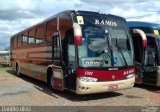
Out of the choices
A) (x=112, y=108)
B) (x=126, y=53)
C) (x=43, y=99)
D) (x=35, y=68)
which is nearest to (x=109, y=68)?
(x=126, y=53)

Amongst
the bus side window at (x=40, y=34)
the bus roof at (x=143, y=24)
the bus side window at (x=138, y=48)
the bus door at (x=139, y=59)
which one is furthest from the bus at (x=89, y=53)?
the bus roof at (x=143, y=24)

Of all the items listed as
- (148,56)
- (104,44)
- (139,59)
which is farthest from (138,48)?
(104,44)

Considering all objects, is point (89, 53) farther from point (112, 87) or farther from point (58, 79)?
point (58, 79)

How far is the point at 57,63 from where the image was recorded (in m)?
12.6

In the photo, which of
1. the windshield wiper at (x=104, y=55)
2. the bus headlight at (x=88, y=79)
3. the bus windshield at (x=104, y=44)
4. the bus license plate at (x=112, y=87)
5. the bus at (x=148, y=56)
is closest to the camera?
the bus headlight at (x=88, y=79)

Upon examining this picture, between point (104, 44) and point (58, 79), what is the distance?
2.28 metres

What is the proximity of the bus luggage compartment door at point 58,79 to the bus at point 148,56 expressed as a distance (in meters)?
3.74

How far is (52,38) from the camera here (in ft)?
43.3

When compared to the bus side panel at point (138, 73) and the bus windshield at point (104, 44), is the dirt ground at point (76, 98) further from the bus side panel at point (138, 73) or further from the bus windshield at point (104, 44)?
the bus windshield at point (104, 44)

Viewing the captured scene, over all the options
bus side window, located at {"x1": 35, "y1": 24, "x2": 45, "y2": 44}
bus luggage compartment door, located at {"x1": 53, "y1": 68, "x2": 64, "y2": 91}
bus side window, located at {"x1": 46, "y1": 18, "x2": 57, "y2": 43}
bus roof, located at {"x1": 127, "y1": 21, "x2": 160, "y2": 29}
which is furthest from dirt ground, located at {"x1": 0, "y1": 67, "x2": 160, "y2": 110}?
bus roof, located at {"x1": 127, "y1": 21, "x2": 160, "y2": 29}

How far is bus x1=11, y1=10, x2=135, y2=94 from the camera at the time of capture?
1098 centimetres

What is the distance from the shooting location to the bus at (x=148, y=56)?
14.2 metres

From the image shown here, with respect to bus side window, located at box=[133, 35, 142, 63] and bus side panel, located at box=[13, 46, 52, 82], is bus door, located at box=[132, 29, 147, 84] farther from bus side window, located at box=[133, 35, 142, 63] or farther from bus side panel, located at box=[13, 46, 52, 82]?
bus side panel, located at box=[13, 46, 52, 82]

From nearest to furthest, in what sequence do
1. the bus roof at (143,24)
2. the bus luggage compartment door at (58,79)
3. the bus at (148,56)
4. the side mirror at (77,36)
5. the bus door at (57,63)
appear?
the side mirror at (77,36)
the bus luggage compartment door at (58,79)
the bus door at (57,63)
the bus at (148,56)
the bus roof at (143,24)
